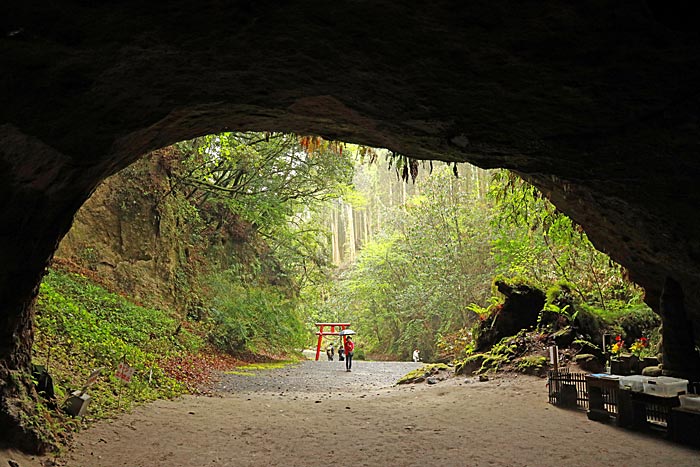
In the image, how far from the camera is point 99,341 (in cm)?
920

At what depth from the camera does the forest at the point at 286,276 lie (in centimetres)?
1052

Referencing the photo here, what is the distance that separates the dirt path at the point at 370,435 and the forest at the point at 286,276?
1.10 m

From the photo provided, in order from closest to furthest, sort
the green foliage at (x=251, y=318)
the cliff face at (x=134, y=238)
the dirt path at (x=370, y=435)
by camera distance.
→ the dirt path at (x=370, y=435)
the cliff face at (x=134, y=238)
the green foliage at (x=251, y=318)

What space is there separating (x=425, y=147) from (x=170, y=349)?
9688 millimetres

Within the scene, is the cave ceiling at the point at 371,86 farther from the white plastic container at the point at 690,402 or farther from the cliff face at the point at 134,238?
the cliff face at the point at 134,238

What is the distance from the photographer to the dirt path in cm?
572

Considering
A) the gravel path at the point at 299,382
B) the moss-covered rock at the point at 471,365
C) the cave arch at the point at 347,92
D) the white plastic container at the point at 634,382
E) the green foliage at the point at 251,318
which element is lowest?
the gravel path at the point at 299,382

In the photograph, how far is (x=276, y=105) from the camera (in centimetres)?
516

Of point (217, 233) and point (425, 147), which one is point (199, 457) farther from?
point (217, 233)

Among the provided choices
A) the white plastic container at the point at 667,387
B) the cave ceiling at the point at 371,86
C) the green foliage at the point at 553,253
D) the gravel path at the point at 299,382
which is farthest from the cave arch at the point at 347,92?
the gravel path at the point at 299,382

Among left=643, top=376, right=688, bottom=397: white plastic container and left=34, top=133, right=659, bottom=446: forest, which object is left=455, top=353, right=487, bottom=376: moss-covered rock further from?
left=643, top=376, right=688, bottom=397: white plastic container

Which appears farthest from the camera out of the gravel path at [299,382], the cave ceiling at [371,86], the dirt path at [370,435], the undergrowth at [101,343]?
the gravel path at [299,382]

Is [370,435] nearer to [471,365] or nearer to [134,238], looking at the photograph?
[471,365]

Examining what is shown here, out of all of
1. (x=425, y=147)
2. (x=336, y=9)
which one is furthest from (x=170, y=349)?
(x=336, y=9)
